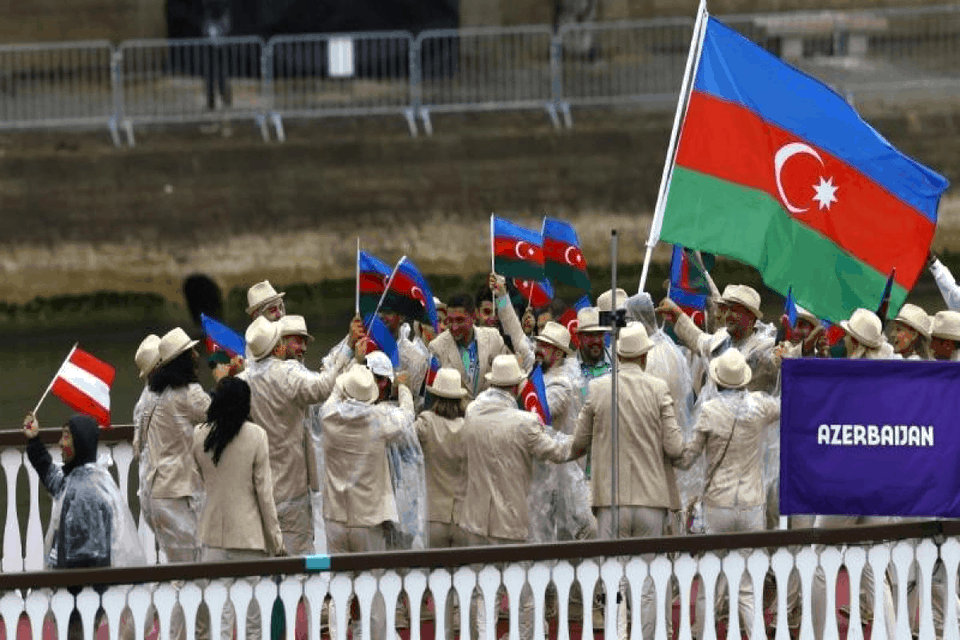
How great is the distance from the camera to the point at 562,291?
100 feet

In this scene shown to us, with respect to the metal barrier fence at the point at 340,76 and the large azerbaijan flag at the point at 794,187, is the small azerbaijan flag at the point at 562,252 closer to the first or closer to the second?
the large azerbaijan flag at the point at 794,187

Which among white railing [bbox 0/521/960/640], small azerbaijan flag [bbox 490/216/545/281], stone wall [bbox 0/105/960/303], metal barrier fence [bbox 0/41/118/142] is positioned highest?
metal barrier fence [bbox 0/41/118/142]

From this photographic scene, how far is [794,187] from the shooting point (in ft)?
49.0

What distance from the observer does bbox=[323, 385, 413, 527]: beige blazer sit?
566 inches

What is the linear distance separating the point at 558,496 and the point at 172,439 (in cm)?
213

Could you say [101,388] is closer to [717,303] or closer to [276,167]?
[717,303]

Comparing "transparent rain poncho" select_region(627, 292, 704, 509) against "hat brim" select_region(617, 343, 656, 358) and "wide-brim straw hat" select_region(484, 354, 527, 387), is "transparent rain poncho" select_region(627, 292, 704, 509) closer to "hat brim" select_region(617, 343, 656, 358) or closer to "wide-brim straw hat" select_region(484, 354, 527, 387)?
"hat brim" select_region(617, 343, 656, 358)

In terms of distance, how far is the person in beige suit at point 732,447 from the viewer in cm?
1443

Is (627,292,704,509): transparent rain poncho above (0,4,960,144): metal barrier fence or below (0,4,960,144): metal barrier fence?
below

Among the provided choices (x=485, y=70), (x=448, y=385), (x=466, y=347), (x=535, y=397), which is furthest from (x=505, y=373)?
(x=485, y=70)

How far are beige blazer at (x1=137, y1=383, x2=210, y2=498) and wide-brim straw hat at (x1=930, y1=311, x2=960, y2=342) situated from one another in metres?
3.84

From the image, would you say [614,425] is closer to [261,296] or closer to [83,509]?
[83,509]

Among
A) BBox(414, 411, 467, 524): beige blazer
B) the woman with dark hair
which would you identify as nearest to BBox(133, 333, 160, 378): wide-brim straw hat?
the woman with dark hair

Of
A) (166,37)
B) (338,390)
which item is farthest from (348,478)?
(166,37)
